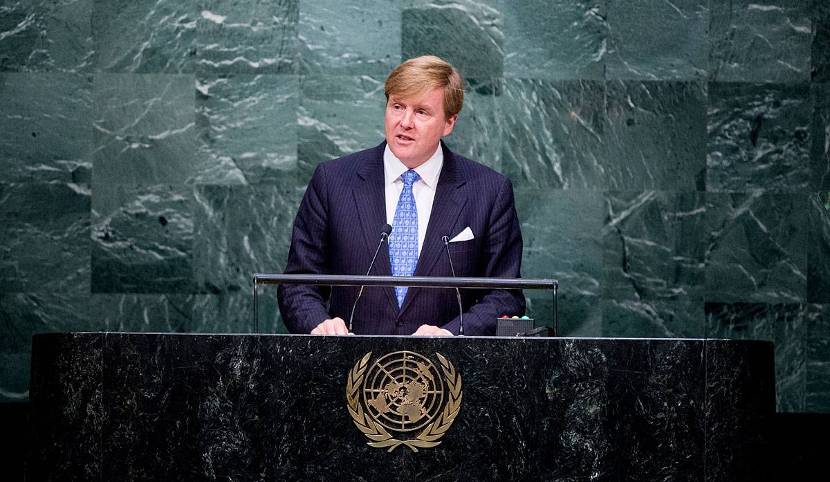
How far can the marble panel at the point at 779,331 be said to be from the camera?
5.96 metres

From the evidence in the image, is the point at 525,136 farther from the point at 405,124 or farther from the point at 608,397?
the point at 608,397

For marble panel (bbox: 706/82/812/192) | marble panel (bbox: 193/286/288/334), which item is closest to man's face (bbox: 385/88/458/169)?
marble panel (bbox: 193/286/288/334)

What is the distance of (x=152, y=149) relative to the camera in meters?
5.97

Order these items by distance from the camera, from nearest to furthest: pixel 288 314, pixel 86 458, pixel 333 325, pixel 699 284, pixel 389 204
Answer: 1. pixel 86 458
2. pixel 333 325
3. pixel 288 314
4. pixel 389 204
5. pixel 699 284

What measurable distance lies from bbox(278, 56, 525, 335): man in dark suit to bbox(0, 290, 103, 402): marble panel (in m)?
2.20

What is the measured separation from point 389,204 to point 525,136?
6.38ft

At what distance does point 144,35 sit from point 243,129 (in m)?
0.73

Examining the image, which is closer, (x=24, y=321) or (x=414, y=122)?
(x=414, y=122)

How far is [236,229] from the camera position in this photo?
597cm

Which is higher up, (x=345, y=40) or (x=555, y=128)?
(x=345, y=40)

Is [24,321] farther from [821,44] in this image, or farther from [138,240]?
[821,44]

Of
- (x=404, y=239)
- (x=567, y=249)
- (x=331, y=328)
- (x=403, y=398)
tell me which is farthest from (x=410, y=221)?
(x=567, y=249)

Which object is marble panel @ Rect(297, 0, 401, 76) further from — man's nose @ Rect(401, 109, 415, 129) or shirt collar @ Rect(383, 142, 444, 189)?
man's nose @ Rect(401, 109, 415, 129)

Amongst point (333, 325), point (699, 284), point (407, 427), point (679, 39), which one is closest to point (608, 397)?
point (407, 427)
